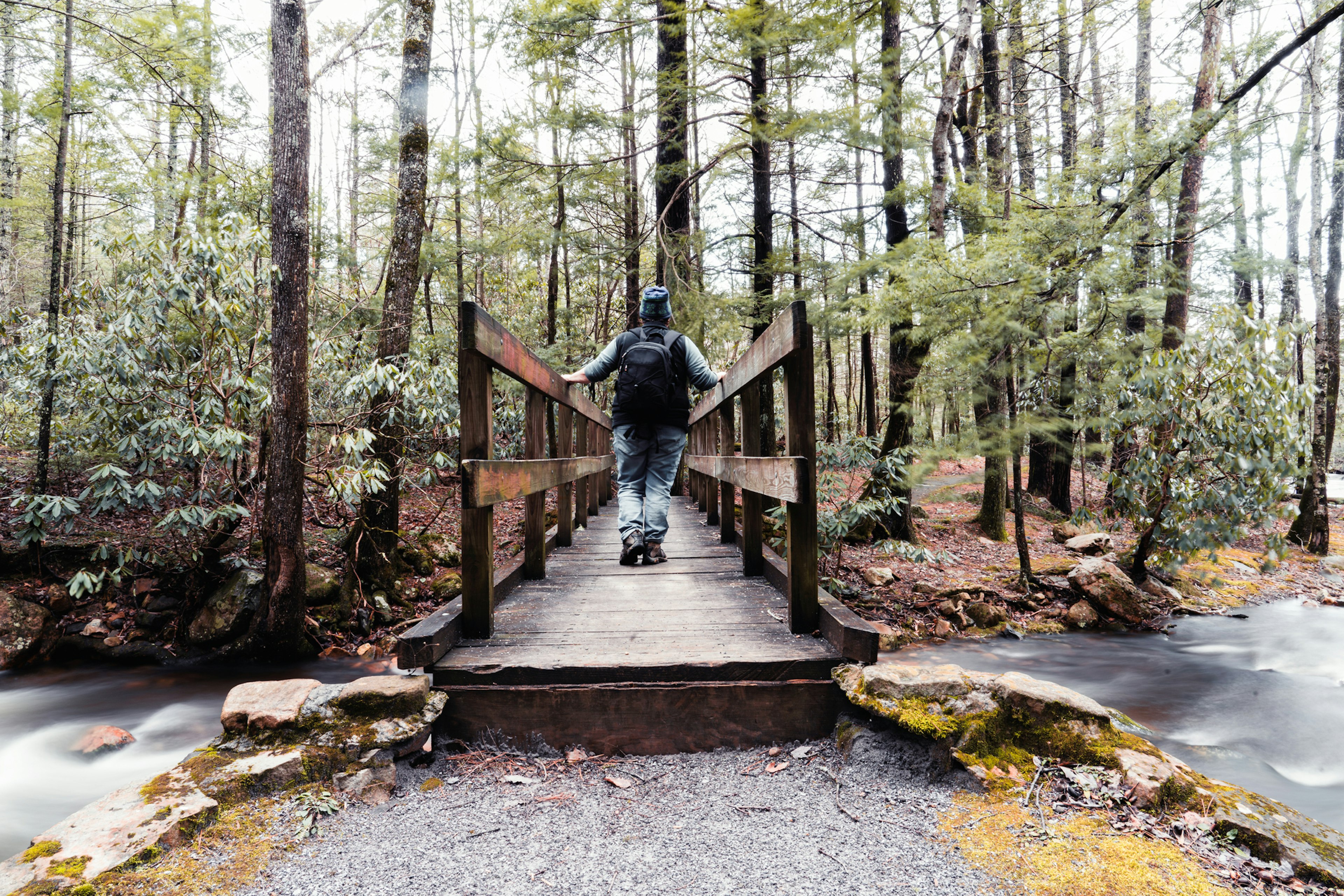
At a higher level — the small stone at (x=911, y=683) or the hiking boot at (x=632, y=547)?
the hiking boot at (x=632, y=547)

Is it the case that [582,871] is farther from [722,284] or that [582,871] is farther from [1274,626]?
[722,284]

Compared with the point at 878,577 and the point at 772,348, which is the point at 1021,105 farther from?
the point at 772,348

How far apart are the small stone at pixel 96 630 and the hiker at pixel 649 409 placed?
17.4ft

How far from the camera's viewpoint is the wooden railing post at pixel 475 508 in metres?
2.46

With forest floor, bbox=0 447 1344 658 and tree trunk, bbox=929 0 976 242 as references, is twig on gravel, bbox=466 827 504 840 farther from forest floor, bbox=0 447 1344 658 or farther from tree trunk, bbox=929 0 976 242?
tree trunk, bbox=929 0 976 242

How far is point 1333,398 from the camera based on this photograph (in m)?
9.53

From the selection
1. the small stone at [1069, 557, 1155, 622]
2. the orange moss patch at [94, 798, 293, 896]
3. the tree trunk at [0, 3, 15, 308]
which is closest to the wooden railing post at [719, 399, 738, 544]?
the orange moss patch at [94, 798, 293, 896]

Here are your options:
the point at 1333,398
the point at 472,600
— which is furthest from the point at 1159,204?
the point at 472,600

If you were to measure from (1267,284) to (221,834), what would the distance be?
1028 inches

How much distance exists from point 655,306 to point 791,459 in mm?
2025

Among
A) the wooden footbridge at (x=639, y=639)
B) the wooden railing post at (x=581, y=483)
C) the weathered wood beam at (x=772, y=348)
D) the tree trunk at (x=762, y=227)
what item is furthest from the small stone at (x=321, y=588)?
the tree trunk at (x=762, y=227)

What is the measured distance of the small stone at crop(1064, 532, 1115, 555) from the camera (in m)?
8.86

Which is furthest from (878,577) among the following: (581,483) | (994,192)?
(994,192)

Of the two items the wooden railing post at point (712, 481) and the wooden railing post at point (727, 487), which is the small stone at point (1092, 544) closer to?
the wooden railing post at point (712, 481)
